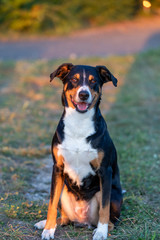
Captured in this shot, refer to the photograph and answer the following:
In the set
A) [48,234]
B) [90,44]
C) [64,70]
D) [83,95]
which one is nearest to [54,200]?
[48,234]

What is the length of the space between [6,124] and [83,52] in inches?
247

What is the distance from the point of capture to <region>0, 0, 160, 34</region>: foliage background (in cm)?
1463

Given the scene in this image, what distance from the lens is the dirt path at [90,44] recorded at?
1194 centimetres

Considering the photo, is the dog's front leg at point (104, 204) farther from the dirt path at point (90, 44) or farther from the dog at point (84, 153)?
the dirt path at point (90, 44)

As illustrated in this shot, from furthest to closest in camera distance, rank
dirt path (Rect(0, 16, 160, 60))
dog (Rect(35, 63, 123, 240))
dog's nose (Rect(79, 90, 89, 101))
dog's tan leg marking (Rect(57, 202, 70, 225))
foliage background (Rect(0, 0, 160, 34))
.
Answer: foliage background (Rect(0, 0, 160, 34)) < dirt path (Rect(0, 16, 160, 60)) < dog's tan leg marking (Rect(57, 202, 70, 225)) < dog (Rect(35, 63, 123, 240)) < dog's nose (Rect(79, 90, 89, 101))

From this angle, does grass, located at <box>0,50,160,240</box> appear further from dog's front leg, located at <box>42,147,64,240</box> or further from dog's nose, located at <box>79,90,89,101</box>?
dog's nose, located at <box>79,90,89,101</box>

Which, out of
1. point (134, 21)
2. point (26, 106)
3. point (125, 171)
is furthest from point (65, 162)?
point (134, 21)

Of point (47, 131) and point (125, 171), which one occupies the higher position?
point (47, 131)

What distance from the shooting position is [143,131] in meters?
6.49

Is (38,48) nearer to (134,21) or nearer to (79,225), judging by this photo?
(134,21)

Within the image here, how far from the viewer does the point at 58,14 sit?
15.4 meters

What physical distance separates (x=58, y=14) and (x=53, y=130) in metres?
10.0

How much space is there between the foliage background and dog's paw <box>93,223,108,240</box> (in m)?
11.7

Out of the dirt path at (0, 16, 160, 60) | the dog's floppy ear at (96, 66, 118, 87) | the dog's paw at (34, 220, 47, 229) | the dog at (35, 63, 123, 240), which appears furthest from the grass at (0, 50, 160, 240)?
the dirt path at (0, 16, 160, 60)
